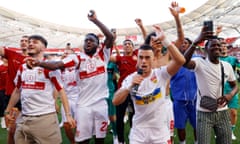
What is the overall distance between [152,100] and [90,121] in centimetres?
157

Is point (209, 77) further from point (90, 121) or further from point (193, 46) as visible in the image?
point (90, 121)

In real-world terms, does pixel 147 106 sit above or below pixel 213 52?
below

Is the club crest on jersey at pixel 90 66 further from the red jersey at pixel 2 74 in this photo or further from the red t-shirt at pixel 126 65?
the red jersey at pixel 2 74

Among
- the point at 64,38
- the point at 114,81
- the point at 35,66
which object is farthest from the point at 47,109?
the point at 64,38

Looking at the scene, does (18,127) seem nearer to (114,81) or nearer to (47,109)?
(47,109)

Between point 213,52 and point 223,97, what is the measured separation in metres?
0.59

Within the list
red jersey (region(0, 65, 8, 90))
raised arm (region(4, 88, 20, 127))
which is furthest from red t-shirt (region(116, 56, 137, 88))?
red jersey (region(0, 65, 8, 90))

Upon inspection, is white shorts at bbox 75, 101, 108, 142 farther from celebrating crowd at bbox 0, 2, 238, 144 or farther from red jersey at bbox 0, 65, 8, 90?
red jersey at bbox 0, 65, 8, 90

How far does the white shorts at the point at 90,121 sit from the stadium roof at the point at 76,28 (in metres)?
35.7

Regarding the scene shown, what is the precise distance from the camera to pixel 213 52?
3.84 metres

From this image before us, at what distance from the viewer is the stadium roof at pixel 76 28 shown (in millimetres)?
40562

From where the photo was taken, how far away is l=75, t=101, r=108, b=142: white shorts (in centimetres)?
448

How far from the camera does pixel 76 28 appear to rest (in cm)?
6106

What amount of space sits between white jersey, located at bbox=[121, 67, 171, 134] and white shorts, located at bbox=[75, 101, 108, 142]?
1.34m
